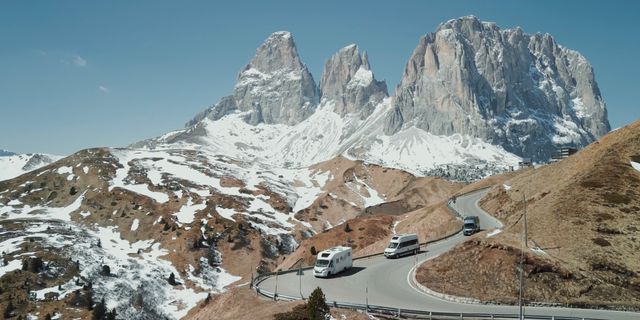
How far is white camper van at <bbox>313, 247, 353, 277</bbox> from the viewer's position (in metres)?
44.1

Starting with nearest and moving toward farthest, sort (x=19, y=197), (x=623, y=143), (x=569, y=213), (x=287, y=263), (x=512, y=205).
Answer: (x=569, y=213), (x=623, y=143), (x=512, y=205), (x=287, y=263), (x=19, y=197)

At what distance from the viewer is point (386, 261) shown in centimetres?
5150

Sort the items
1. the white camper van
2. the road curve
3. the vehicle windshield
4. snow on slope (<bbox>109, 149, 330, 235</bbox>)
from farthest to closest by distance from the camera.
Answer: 1. snow on slope (<bbox>109, 149, 330, 235</bbox>)
2. the vehicle windshield
3. the white camper van
4. the road curve

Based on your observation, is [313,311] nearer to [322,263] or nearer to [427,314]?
[427,314]

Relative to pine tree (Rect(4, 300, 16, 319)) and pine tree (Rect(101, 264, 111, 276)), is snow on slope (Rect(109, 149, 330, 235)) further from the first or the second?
pine tree (Rect(4, 300, 16, 319))

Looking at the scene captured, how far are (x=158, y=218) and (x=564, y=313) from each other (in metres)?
115

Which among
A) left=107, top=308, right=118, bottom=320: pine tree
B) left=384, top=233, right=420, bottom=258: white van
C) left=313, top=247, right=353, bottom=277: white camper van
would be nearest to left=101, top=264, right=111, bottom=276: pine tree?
left=107, top=308, right=118, bottom=320: pine tree

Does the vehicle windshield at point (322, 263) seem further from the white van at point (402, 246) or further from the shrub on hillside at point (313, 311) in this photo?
the shrub on hillside at point (313, 311)

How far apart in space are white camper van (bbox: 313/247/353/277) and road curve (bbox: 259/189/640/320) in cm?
64

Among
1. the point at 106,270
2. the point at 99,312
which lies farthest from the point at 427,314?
the point at 106,270

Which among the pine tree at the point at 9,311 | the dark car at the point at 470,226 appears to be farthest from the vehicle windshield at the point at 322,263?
the pine tree at the point at 9,311

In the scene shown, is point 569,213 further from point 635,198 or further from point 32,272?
point 32,272

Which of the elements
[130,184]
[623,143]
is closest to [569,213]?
[623,143]

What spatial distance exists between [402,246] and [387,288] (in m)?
13.5
